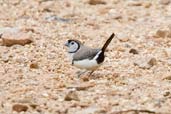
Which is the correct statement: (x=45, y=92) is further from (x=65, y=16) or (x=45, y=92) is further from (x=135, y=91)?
(x=65, y=16)

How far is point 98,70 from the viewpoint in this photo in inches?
372

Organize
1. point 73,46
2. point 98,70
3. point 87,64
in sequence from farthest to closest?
point 98,70 → point 73,46 → point 87,64

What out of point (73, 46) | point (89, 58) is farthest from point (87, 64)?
point (73, 46)

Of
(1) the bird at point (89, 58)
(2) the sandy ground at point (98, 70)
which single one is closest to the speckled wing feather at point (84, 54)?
(1) the bird at point (89, 58)

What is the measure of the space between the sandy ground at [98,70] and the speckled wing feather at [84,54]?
228 mm

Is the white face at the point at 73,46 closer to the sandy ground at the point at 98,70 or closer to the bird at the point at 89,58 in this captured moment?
the bird at the point at 89,58

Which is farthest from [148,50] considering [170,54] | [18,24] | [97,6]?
[97,6]

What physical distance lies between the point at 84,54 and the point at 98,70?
2.32 feet

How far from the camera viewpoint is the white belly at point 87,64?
8.70 m

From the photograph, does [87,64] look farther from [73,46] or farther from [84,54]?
[73,46]

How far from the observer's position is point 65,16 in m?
12.9

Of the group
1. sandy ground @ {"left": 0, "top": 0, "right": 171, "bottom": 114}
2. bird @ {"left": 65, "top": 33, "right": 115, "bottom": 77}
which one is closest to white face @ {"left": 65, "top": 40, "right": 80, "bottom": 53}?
bird @ {"left": 65, "top": 33, "right": 115, "bottom": 77}

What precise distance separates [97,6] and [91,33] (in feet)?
7.13

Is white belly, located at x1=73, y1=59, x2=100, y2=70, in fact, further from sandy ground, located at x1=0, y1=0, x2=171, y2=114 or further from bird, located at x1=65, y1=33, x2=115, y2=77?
sandy ground, located at x1=0, y1=0, x2=171, y2=114
